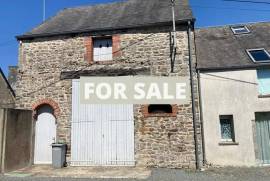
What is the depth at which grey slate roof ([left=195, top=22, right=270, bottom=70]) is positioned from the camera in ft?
39.7

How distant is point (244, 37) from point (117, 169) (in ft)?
29.0

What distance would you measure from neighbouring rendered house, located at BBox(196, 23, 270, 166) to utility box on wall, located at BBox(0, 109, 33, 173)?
24.7 feet

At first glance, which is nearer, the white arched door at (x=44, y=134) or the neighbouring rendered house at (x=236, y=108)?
the neighbouring rendered house at (x=236, y=108)

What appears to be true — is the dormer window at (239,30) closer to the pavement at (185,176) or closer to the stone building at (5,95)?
the pavement at (185,176)

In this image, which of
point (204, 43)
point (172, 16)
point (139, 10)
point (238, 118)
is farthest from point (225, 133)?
point (139, 10)

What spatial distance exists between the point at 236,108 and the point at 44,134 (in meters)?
8.38

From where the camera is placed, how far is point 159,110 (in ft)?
39.7

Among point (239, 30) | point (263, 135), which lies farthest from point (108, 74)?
point (239, 30)

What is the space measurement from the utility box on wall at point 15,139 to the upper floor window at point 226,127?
27.1ft

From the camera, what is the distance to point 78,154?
12.3 metres

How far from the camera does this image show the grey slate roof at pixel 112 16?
13078 millimetres

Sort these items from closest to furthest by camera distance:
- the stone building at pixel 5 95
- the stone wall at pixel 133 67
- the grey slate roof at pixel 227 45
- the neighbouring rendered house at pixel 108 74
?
the stone wall at pixel 133 67 → the neighbouring rendered house at pixel 108 74 → the grey slate roof at pixel 227 45 → the stone building at pixel 5 95

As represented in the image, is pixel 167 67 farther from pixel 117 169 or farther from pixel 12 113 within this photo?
pixel 12 113

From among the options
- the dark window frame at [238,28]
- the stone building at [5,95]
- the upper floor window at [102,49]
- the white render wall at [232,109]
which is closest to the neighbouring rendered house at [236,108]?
the white render wall at [232,109]
